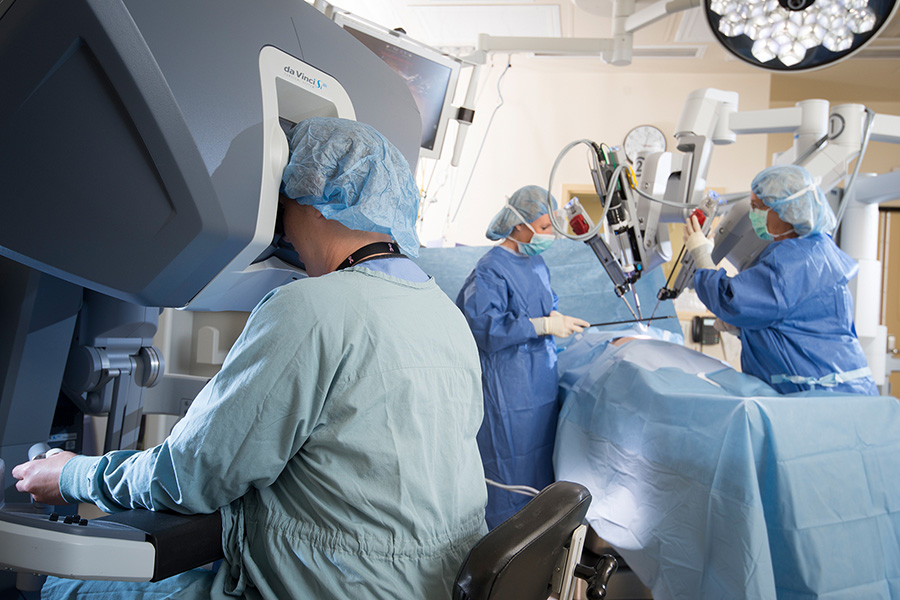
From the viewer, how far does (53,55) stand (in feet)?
2.07

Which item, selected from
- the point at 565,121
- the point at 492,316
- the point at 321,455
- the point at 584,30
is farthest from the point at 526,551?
the point at 565,121

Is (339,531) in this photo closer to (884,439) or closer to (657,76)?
(884,439)

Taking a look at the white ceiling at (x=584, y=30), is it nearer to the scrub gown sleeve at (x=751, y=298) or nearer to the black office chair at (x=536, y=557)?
the scrub gown sleeve at (x=751, y=298)

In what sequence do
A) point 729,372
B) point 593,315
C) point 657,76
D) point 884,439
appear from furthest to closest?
point 657,76
point 593,315
point 729,372
point 884,439

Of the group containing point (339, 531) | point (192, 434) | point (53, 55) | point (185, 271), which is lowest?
point (339, 531)

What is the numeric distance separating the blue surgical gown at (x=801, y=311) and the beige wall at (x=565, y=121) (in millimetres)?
3126

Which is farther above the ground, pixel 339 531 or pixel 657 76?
pixel 657 76

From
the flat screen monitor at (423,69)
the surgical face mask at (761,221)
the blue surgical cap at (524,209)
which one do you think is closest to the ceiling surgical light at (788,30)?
the surgical face mask at (761,221)

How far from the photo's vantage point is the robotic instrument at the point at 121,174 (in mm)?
632

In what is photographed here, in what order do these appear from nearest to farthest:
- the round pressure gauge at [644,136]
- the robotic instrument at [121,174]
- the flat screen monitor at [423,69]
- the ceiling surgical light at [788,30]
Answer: the robotic instrument at [121,174] < the flat screen monitor at [423,69] < the ceiling surgical light at [788,30] < the round pressure gauge at [644,136]

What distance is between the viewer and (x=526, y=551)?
71 centimetres

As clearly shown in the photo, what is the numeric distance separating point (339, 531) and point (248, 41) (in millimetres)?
605

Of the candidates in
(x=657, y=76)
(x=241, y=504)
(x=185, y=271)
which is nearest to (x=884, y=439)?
(x=241, y=504)

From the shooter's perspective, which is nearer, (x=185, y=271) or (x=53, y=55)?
(x=53, y=55)
